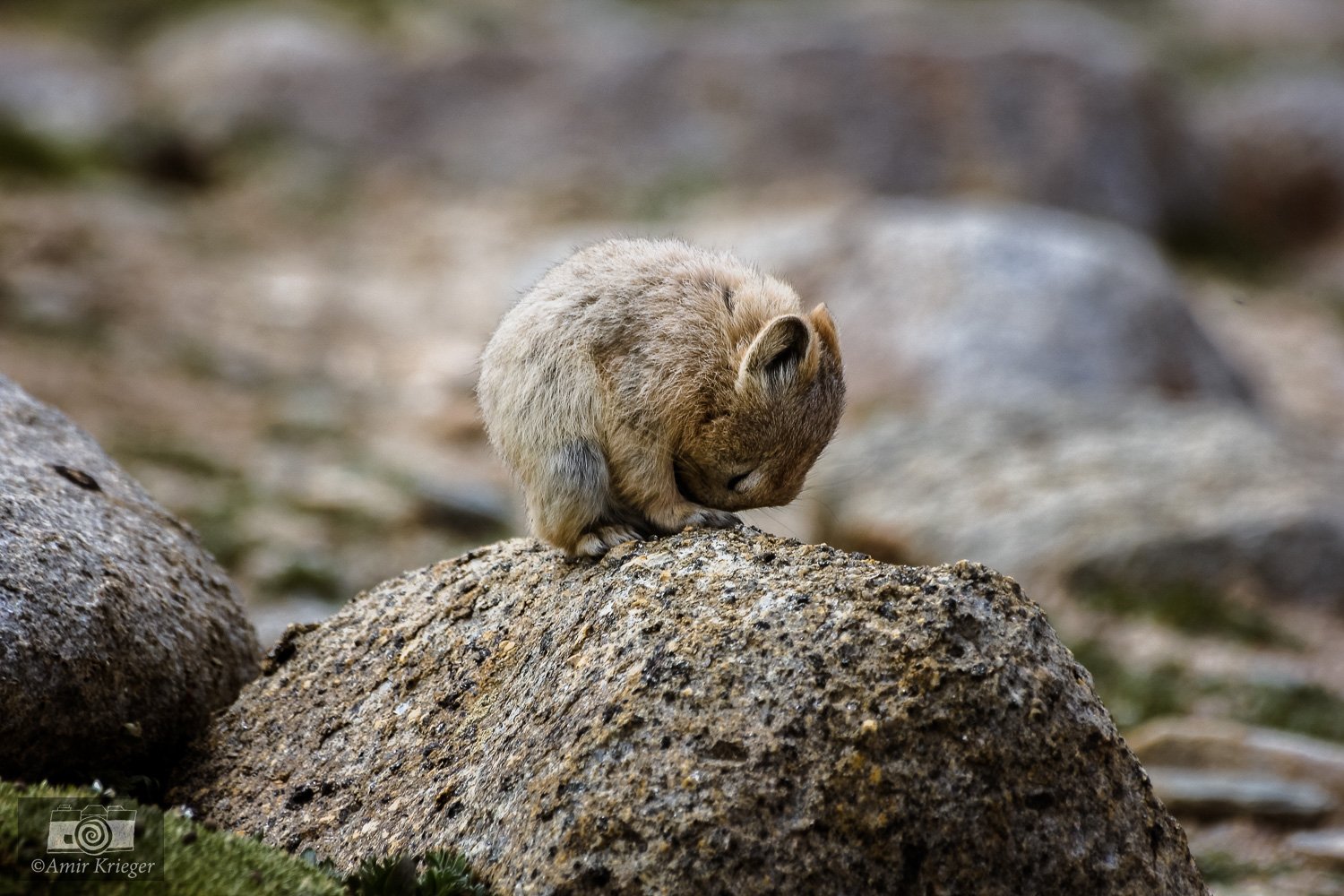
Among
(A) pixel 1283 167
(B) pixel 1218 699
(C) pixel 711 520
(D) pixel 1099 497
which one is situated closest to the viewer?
(C) pixel 711 520

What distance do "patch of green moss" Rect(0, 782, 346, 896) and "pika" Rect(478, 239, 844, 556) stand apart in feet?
6.55

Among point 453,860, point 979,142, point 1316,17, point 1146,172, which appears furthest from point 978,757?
point 1316,17

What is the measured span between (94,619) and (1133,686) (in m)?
8.86

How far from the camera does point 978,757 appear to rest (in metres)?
5.32

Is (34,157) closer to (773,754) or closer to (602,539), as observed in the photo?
(602,539)

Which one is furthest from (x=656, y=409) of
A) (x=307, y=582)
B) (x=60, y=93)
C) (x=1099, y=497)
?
(x=60, y=93)

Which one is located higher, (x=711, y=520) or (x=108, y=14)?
(x=108, y=14)

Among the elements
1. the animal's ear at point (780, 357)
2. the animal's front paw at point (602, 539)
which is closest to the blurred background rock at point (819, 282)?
the animal's ear at point (780, 357)

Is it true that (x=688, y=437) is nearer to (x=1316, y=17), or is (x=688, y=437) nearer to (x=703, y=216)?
(x=703, y=216)

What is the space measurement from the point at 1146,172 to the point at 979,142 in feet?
12.3

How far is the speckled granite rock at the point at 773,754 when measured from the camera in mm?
5164

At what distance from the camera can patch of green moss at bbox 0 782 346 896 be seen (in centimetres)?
508

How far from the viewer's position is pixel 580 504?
6676 millimetres

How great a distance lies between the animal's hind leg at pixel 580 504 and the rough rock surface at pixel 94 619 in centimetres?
199
